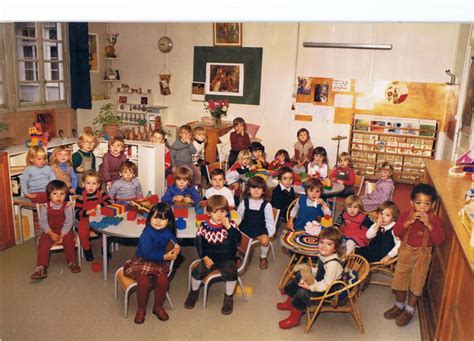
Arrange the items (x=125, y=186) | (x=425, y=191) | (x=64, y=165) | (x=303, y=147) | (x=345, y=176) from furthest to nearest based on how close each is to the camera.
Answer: (x=303, y=147)
(x=345, y=176)
(x=64, y=165)
(x=125, y=186)
(x=425, y=191)

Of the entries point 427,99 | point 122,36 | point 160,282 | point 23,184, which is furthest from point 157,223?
point 122,36

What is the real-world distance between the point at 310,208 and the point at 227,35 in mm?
4989

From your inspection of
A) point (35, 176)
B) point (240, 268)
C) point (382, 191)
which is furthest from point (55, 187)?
point (382, 191)

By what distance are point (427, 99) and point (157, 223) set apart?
18.9ft

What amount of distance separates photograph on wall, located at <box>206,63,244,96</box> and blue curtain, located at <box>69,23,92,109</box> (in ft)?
7.43

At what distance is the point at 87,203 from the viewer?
4.40 metres

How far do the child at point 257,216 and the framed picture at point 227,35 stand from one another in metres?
4.73

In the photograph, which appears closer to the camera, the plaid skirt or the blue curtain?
the plaid skirt

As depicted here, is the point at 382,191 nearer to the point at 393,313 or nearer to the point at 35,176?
the point at 393,313

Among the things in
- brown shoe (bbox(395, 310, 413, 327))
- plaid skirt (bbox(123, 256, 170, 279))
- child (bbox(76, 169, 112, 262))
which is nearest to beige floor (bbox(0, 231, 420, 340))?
brown shoe (bbox(395, 310, 413, 327))

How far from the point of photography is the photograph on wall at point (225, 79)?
27.9 feet

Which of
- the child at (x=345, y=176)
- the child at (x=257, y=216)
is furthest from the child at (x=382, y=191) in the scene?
the child at (x=257, y=216)

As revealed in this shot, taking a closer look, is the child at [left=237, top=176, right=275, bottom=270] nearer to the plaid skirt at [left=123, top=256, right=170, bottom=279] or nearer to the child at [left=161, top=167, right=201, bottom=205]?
the child at [left=161, top=167, right=201, bottom=205]

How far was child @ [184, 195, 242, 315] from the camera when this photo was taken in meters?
3.68
